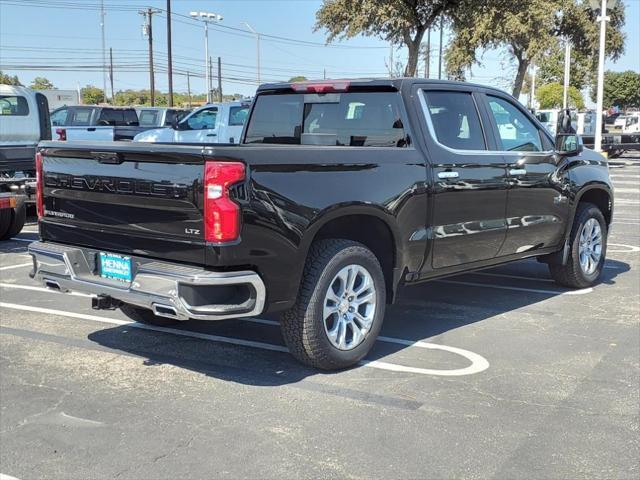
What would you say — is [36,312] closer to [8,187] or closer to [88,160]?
[88,160]

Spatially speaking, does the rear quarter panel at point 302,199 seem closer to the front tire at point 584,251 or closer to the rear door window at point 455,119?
the rear door window at point 455,119

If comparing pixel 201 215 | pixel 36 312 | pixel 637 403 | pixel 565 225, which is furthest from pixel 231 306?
pixel 565 225

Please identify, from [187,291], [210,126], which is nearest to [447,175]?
[187,291]

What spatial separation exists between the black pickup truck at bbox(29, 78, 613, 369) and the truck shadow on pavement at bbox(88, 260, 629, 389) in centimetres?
32

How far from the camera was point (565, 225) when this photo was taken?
6859 millimetres

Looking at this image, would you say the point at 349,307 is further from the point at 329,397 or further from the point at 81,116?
the point at 81,116

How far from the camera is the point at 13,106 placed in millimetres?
13062

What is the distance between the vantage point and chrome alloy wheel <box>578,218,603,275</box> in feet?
23.8

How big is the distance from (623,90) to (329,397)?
334 feet

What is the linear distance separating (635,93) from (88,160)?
103 m

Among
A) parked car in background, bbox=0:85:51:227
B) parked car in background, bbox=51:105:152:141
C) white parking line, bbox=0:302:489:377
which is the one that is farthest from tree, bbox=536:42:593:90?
white parking line, bbox=0:302:489:377

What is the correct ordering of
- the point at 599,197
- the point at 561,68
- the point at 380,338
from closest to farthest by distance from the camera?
1. the point at 380,338
2. the point at 599,197
3. the point at 561,68

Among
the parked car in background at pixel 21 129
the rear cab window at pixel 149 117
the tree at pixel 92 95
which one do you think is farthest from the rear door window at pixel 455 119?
the tree at pixel 92 95

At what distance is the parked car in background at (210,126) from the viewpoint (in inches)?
744
